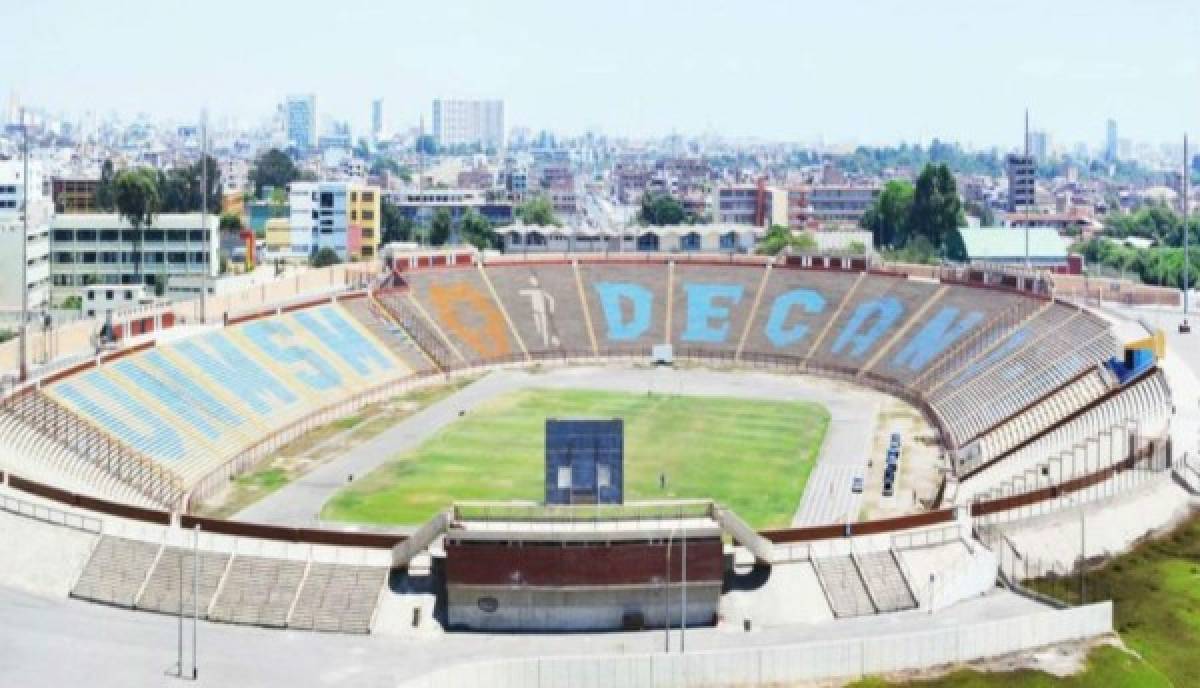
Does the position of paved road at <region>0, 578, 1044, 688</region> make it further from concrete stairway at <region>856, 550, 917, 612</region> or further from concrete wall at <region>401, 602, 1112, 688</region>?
concrete wall at <region>401, 602, 1112, 688</region>

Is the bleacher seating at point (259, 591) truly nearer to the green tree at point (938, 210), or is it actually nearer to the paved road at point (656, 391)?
the paved road at point (656, 391)

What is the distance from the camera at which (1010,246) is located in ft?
521

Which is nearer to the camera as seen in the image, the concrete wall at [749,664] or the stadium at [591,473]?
the concrete wall at [749,664]

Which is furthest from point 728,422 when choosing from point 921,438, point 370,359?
point 370,359

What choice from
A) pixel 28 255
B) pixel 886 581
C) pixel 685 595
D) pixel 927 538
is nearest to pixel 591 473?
pixel 685 595

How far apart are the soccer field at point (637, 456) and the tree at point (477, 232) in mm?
65057

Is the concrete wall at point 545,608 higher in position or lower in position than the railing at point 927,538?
lower

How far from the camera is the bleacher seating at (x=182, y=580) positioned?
47500mm

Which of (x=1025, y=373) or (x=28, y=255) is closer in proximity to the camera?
(x=1025, y=373)

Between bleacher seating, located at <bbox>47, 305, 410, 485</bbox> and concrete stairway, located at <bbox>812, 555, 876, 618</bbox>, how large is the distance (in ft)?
103

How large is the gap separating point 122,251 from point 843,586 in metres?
95.0

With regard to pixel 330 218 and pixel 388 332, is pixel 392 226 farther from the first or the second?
pixel 388 332

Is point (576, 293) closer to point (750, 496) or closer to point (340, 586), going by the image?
point (750, 496)

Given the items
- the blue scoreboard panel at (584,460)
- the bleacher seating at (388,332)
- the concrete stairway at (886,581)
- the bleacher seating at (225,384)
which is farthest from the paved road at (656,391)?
the concrete stairway at (886,581)
